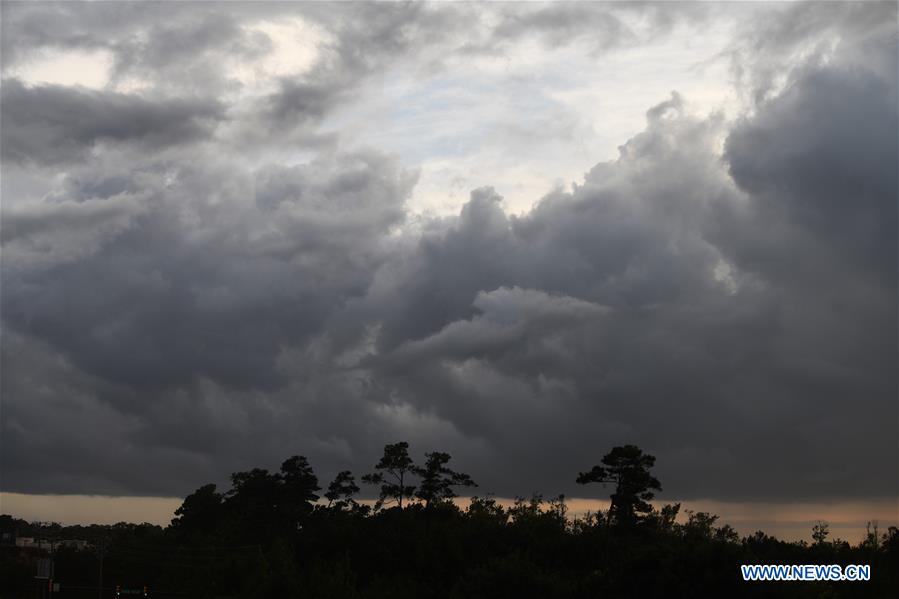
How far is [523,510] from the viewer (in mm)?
162500

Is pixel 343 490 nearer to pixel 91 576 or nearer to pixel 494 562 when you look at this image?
pixel 91 576

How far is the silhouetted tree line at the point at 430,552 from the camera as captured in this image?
2362 inches

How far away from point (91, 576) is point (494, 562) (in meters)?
91.1

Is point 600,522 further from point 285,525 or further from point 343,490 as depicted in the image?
point 285,525

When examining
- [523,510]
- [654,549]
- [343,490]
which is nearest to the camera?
[654,549]

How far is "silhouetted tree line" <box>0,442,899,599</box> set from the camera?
6000cm

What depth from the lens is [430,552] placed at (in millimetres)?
112625

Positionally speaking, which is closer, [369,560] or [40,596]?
[369,560]

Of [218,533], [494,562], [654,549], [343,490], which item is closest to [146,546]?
[218,533]

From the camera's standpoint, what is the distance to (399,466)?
377ft

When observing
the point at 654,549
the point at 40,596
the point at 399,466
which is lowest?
the point at 40,596

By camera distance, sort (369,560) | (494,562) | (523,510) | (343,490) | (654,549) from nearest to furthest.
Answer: (654,549)
(494,562)
(369,560)
(343,490)
(523,510)

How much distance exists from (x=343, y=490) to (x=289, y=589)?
124 ft

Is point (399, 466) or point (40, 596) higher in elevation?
point (399, 466)
